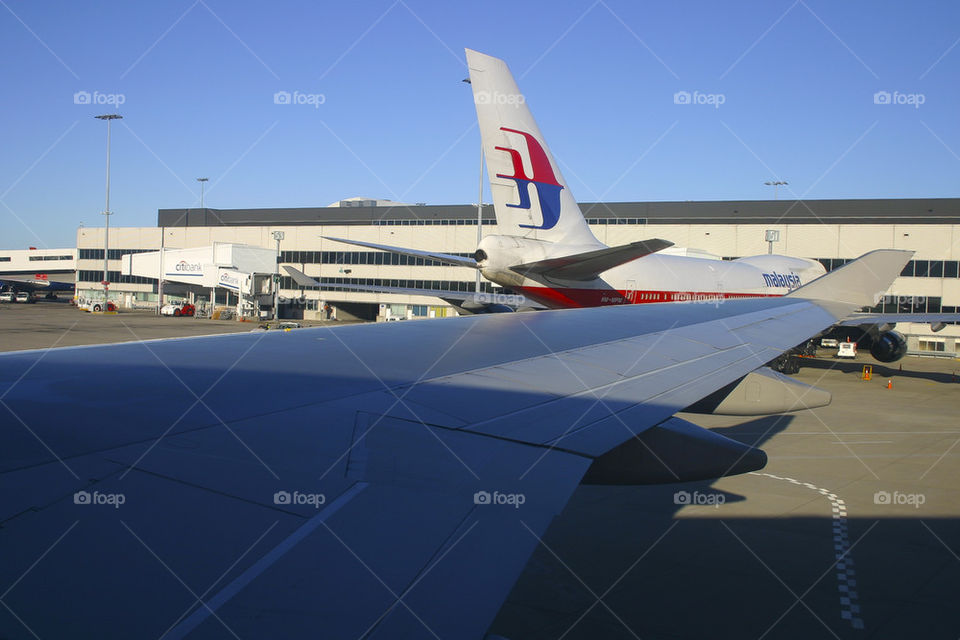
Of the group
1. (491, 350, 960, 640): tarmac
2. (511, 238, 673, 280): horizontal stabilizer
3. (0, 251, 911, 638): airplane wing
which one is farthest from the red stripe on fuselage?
(0, 251, 911, 638): airplane wing

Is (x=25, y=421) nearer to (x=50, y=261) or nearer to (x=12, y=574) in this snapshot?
(x=12, y=574)

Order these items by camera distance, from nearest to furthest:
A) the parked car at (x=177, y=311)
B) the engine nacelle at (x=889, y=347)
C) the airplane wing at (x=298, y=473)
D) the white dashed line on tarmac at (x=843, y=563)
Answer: the airplane wing at (x=298, y=473) < the white dashed line on tarmac at (x=843, y=563) < the engine nacelle at (x=889, y=347) < the parked car at (x=177, y=311)

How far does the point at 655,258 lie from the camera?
23578 mm

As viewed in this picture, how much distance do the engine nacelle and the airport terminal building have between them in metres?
19.2

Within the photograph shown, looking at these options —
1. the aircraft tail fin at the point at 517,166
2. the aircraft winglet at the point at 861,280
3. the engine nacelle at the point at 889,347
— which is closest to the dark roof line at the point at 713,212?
the engine nacelle at the point at 889,347

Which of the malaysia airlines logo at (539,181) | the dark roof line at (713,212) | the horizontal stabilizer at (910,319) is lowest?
the horizontal stabilizer at (910,319)

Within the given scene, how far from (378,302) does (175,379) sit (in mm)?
56035

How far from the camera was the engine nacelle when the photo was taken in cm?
2652

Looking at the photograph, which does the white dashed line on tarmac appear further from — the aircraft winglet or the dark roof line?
the dark roof line

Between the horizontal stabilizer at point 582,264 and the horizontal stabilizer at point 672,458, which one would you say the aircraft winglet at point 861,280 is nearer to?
the horizontal stabilizer at point 582,264

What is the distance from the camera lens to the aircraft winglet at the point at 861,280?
32.2 feet

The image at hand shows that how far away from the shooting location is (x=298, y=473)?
2457 millimetres

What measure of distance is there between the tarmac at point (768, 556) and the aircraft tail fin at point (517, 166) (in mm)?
8500

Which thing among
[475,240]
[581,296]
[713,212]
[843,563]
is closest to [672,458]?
[843,563]
